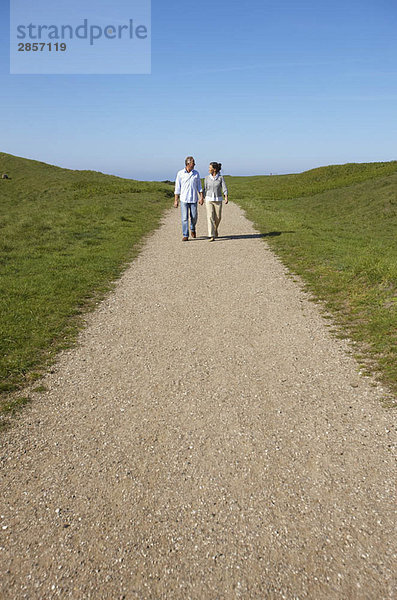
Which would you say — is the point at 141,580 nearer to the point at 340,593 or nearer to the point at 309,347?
the point at 340,593

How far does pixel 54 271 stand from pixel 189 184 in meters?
6.02

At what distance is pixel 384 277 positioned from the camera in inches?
373

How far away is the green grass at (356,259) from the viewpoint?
6931mm

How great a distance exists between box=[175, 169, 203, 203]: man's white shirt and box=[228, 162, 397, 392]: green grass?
3.38 meters

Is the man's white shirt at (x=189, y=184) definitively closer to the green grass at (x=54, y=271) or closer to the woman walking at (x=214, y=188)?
the woman walking at (x=214, y=188)

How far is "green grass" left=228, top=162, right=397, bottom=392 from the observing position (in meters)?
6.93

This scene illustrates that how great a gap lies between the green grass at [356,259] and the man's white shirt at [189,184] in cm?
338

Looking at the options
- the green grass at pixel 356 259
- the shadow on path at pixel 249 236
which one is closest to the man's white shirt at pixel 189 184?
the shadow on path at pixel 249 236

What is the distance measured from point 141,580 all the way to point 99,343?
171 inches

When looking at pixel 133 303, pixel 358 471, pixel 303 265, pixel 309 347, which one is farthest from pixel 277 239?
pixel 358 471

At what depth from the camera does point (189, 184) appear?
14.9 meters

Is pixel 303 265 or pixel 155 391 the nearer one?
pixel 155 391

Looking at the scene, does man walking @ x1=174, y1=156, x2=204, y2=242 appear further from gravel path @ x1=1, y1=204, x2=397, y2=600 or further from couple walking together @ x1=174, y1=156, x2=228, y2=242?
gravel path @ x1=1, y1=204, x2=397, y2=600

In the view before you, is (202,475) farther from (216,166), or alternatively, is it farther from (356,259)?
(216,166)
